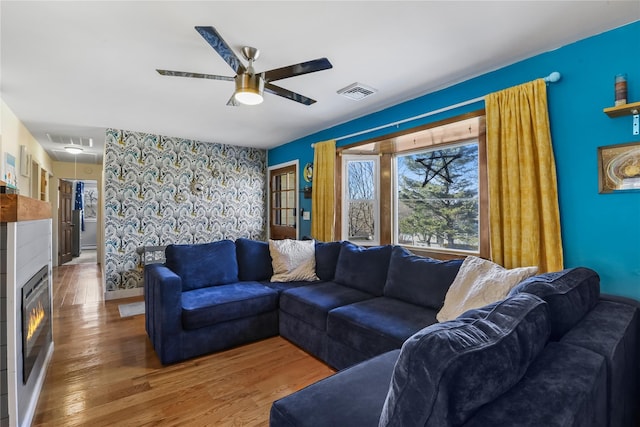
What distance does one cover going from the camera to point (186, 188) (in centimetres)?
480

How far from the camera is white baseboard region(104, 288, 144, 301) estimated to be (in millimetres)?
4200

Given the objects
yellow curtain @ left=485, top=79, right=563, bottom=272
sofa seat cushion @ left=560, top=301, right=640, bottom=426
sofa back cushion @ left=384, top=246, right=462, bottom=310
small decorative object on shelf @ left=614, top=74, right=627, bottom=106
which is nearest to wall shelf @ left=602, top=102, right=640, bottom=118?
small decorative object on shelf @ left=614, top=74, right=627, bottom=106

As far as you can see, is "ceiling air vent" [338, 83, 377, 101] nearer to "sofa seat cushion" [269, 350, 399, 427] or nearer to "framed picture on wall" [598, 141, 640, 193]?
"framed picture on wall" [598, 141, 640, 193]

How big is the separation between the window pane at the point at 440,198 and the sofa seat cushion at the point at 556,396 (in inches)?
83.3

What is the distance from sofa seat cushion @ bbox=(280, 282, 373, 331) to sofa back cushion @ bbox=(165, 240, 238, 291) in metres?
0.71

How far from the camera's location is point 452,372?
691mm

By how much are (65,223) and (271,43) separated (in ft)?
25.8

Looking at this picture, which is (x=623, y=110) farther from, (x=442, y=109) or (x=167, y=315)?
(x=167, y=315)

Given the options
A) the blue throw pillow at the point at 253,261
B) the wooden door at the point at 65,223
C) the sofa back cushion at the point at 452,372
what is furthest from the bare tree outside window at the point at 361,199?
the wooden door at the point at 65,223

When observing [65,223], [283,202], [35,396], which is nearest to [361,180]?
[283,202]

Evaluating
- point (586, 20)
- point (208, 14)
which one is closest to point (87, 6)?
point (208, 14)

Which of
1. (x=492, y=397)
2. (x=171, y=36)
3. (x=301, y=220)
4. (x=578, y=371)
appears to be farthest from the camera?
(x=301, y=220)

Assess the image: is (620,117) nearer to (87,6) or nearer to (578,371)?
(578,371)

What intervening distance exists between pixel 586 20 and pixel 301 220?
3.70 meters
